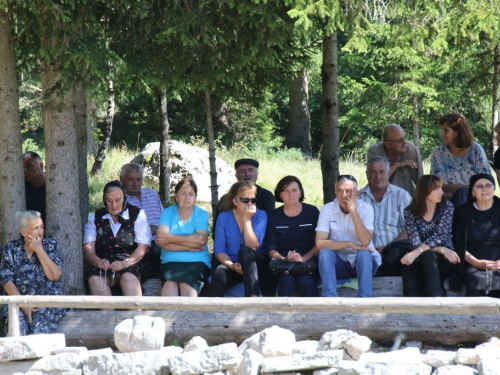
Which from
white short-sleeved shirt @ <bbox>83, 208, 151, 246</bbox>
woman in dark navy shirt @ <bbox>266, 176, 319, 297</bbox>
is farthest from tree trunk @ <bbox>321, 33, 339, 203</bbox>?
white short-sleeved shirt @ <bbox>83, 208, 151, 246</bbox>

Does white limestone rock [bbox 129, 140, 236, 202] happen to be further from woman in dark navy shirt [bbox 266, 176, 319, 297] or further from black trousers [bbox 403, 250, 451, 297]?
black trousers [bbox 403, 250, 451, 297]

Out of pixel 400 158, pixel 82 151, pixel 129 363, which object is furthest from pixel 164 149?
pixel 129 363

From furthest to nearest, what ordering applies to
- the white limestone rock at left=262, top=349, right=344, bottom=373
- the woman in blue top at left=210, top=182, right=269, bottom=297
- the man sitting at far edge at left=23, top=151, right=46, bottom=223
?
the man sitting at far edge at left=23, top=151, right=46, bottom=223
the woman in blue top at left=210, top=182, right=269, bottom=297
the white limestone rock at left=262, top=349, right=344, bottom=373

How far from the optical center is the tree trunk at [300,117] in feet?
62.9

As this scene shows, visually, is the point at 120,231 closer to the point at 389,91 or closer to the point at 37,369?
the point at 37,369

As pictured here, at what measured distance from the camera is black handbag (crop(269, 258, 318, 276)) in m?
6.34

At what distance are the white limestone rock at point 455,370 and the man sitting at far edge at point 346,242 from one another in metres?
1.19

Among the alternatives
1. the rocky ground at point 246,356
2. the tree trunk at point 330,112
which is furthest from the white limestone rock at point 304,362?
the tree trunk at point 330,112

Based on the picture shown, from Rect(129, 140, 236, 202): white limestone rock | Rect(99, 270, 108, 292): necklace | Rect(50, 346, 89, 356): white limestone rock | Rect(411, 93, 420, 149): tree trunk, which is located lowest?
Rect(50, 346, 89, 356): white limestone rock

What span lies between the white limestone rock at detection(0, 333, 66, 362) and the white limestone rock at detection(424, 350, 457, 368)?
3104 mm

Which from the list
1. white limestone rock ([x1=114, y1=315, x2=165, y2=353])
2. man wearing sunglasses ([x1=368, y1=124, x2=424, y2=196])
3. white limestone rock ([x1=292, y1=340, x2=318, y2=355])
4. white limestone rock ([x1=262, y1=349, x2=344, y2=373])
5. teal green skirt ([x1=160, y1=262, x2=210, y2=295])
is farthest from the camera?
man wearing sunglasses ([x1=368, y1=124, x2=424, y2=196])

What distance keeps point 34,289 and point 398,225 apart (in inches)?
144

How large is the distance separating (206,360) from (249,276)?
3.95 feet

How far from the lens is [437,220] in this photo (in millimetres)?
6586
